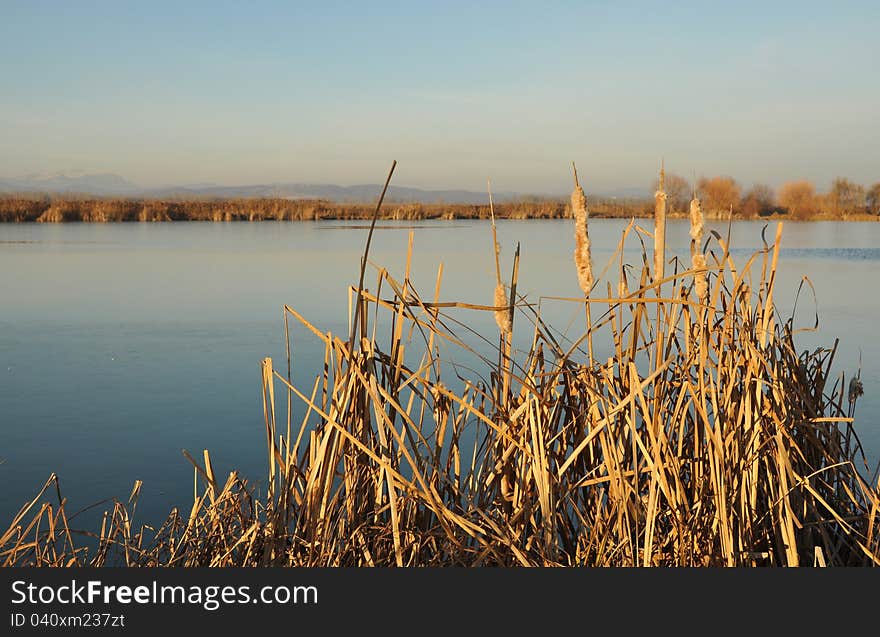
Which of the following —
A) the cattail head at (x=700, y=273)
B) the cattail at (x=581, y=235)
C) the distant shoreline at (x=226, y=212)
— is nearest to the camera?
the cattail at (x=581, y=235)

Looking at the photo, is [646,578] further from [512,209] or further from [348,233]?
[512,209]

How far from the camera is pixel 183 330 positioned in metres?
7.47

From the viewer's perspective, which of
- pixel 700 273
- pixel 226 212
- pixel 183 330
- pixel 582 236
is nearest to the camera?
pixel 582 236

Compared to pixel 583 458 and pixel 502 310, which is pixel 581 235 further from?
pixel 583 458

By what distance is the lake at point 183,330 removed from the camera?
4285 millimetres

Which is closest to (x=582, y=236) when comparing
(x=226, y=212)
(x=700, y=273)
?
(x=700, y=273)

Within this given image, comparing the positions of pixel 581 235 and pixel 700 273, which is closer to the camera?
pixel 581 235

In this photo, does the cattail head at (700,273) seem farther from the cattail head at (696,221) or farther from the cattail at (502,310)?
the cattail at (502,310)

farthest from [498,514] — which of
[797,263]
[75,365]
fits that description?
[797,263]

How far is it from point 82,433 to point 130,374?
127cm

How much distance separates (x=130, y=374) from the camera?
600 centimetres

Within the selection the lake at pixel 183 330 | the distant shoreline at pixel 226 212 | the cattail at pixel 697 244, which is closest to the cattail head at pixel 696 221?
the cattail at pixel 697 244

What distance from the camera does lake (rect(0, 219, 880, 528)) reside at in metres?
4.29

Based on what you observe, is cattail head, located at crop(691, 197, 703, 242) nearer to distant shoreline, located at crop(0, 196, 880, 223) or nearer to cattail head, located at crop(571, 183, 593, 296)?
cattail head, located at crop(571, 183, 593, 296)
